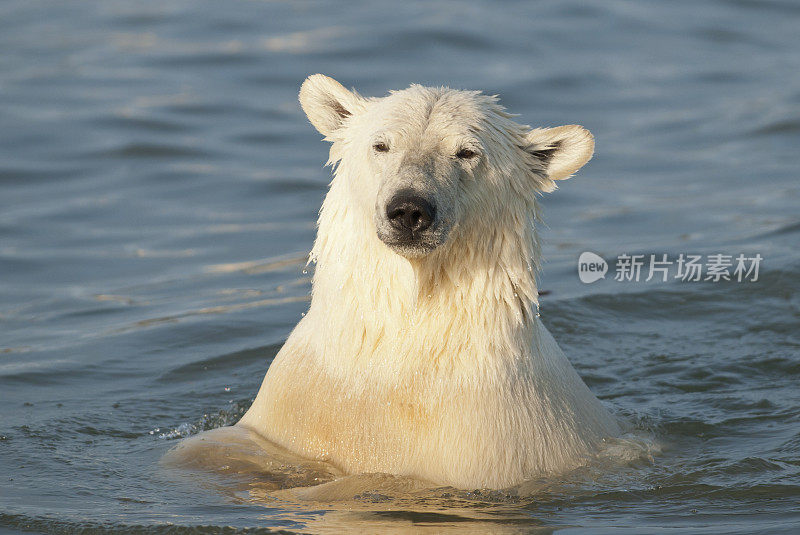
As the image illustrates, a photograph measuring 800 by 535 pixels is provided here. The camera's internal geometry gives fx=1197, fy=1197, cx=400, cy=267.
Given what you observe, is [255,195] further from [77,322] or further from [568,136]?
[568,136]

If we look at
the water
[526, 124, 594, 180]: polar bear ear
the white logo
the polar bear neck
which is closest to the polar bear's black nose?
the polar bear neck

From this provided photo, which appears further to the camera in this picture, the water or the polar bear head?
the water

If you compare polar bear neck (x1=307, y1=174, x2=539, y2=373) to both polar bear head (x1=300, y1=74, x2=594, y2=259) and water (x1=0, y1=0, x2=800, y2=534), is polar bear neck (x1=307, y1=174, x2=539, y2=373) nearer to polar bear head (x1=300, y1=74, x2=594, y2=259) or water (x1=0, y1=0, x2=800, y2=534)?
polar bear head (x1=300, y1=74, x2=594, y2=259)

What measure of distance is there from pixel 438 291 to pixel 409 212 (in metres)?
0.60

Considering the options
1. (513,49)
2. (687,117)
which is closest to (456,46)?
(513,49)

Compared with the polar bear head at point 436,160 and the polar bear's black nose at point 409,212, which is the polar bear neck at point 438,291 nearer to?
the polar bear head at point 436,160

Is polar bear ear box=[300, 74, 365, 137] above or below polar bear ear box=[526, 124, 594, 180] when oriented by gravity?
above

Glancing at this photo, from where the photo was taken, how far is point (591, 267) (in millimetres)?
11016

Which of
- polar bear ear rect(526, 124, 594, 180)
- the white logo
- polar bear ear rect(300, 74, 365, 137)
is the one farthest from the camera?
the white logo

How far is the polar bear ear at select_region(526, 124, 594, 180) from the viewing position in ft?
19.0

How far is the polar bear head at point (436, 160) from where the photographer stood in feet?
17.2

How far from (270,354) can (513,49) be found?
1102 centimetres

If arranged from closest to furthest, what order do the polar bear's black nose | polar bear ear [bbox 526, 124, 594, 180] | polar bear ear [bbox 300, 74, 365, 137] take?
the polar bear's black nose
polar bear ear [bbox 526, 124, 594, 180]
polar bear ear [bbox 300, 74, 365, 137]

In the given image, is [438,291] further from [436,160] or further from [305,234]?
[305,234]
